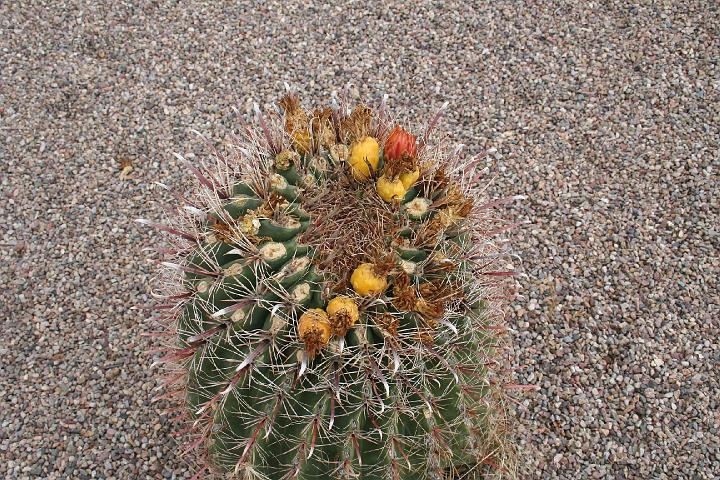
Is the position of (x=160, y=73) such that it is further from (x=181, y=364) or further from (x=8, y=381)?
(x=181, y=364)

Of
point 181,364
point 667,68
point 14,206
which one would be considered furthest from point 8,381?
point 667,68

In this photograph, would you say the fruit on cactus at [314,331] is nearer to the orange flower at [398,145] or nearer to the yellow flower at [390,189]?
the yellow flower at [390,189]

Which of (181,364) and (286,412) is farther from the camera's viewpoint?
(181,364)

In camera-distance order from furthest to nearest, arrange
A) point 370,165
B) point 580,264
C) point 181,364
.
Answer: point 580,264
point 181,364
point 370,165

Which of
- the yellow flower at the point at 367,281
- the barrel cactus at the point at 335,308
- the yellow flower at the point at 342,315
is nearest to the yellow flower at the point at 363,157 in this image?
the barrel cactus at the point at 335,308

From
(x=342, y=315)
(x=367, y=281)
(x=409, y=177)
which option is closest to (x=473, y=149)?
(x=409, y=177)

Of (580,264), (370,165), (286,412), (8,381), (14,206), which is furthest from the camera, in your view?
(14,206)

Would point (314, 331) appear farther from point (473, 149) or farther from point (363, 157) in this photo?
point (473, 149)

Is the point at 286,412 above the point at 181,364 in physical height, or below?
above
